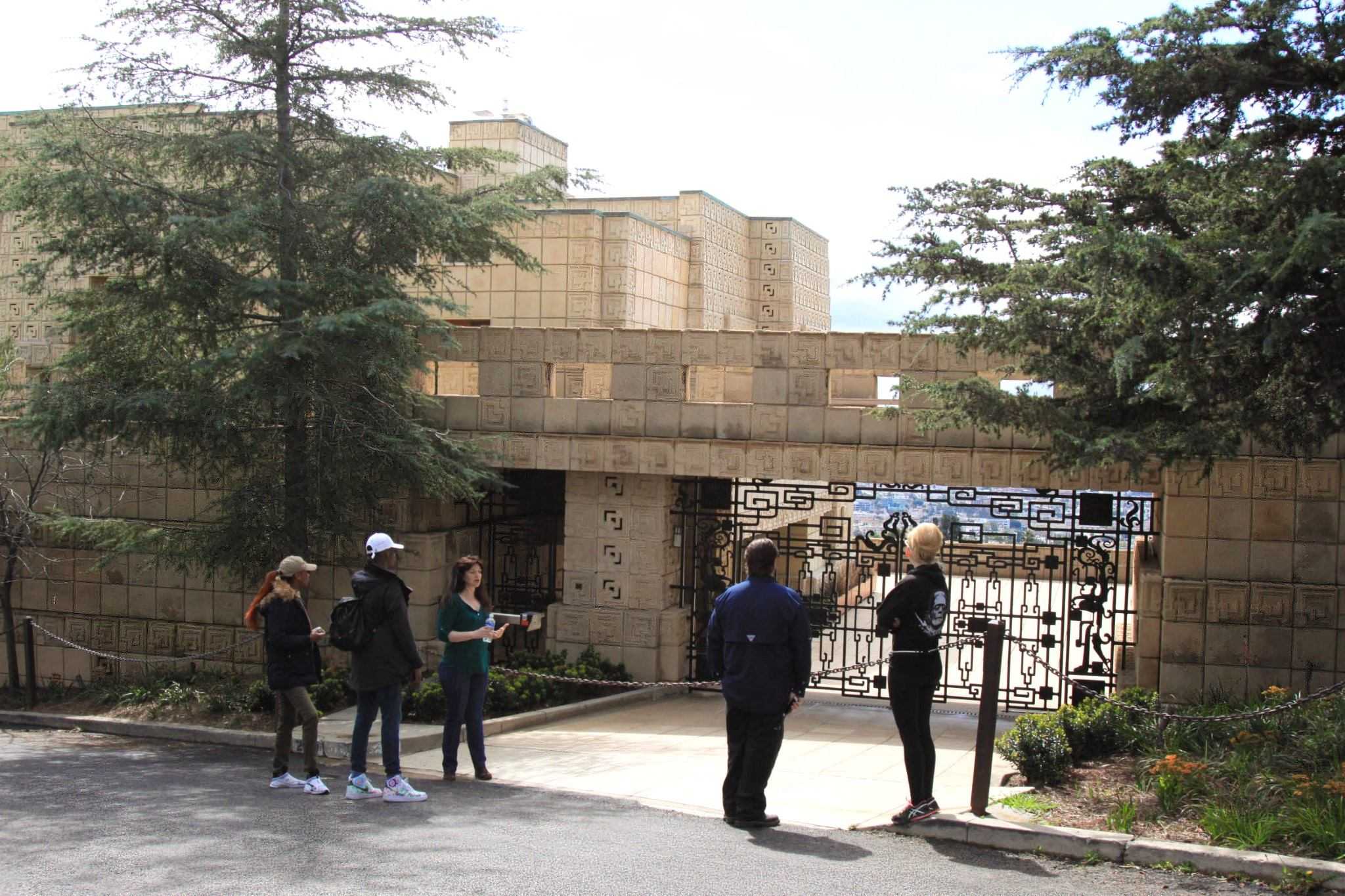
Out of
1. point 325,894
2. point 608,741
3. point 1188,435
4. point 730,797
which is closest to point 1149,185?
point 1188,435

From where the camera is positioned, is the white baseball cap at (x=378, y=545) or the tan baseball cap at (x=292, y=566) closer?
the white baseball cap at (x=378, y=545)

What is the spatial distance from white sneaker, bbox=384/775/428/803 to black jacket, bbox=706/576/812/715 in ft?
7.36

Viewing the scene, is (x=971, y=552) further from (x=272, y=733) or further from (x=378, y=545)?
(x=272, y=733)

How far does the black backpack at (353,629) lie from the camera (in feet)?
27.0

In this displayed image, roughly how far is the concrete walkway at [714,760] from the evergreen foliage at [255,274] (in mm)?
2565

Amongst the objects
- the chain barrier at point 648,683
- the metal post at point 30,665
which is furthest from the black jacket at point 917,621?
the metal post at point 30,665

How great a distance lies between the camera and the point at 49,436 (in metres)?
11.2

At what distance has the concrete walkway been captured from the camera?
27.6ft

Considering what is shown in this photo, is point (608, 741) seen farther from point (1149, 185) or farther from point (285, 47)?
point (285, 47)

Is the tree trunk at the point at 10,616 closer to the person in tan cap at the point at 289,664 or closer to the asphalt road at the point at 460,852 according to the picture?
the asphalt road at the point at 460,852

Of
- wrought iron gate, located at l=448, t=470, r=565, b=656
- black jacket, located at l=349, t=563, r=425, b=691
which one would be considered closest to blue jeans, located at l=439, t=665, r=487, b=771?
black jacket, located at l=349, t=563, r=425, b=691

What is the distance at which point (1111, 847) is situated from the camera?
6.90 meters

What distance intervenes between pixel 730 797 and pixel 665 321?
14.1 meters

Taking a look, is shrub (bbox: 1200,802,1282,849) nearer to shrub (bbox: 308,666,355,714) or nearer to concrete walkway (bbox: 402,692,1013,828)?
concrete walkway (bbox: 402,692,1013,828)
